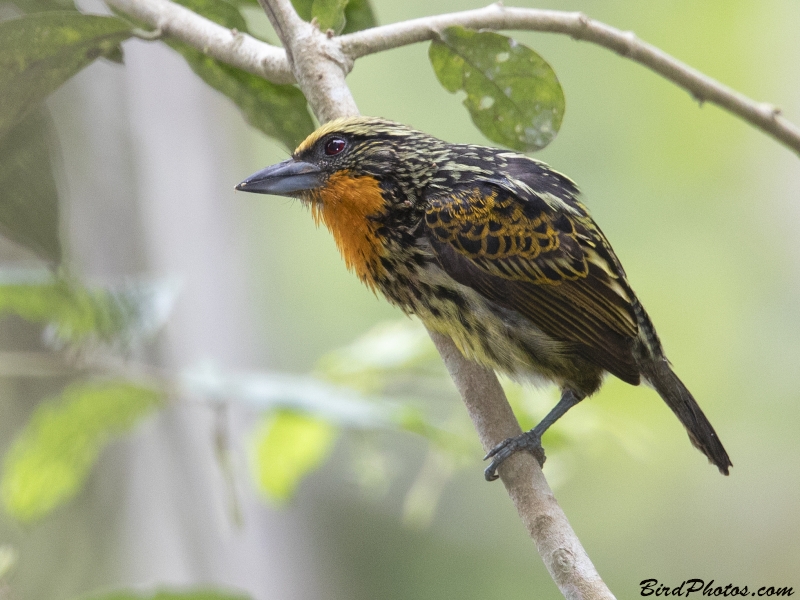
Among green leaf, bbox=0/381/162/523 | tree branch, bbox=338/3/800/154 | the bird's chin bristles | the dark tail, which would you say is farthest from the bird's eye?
the dark tail

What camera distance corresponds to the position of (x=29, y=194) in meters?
1.41

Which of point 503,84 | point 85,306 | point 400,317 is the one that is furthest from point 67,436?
point 400,317

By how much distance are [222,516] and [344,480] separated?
155 cm

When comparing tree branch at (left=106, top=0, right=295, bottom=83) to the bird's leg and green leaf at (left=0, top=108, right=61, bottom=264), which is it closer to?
green leaf at (left=0, top=108, right=61, bottom=264)

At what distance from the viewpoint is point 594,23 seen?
1.92 meters

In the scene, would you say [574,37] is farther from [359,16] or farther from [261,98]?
[261,98]

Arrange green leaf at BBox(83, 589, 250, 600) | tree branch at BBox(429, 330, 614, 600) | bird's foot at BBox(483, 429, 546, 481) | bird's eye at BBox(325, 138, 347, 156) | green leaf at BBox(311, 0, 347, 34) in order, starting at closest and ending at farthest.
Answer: tree branch at BBox(429, 330, 614, 600), green leaf at BBox(83, 589, 250, 600), bird's foot at BBox(483, 429, 546, 481), green leaf at BBox(311, 0, 347, 34), bird's eye at BBox(325, 138, 347, 156)

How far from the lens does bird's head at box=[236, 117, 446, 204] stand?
2074 millimetres

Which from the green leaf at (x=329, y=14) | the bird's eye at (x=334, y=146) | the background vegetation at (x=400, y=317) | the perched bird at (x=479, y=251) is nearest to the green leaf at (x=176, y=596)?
the perched bird at (x=479, y=251)

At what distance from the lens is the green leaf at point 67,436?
2.09 m

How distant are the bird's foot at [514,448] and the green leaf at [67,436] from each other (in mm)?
852

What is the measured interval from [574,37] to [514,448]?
0.95m

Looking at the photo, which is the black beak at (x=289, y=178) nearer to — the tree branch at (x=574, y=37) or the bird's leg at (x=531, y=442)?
the tree branch at (x=574, y=37)

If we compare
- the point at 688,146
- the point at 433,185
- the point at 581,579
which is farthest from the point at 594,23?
the point at 688,146
